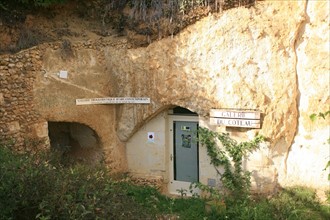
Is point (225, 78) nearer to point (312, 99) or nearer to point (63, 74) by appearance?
point (312, 99)

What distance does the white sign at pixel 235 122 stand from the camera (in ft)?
28.1

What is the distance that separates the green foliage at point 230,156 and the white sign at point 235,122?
0.92 ft

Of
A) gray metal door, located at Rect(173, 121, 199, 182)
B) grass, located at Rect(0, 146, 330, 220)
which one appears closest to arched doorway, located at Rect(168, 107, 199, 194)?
gray metal door, located at Rect(173, 121, 199, 182)

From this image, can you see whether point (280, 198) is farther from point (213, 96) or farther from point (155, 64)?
point (155, 64)

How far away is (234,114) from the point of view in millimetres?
8750

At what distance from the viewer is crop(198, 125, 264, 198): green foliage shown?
8695mm

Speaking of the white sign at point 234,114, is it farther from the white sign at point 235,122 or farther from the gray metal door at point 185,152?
the gray metal door at point 185,152

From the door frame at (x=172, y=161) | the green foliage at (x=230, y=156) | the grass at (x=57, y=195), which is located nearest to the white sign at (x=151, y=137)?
the door frame at (x=172, y=161)

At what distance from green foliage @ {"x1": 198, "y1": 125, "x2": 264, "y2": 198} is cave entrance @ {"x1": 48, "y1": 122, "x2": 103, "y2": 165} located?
290 cm

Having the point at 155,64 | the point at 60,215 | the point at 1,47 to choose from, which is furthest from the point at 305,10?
the point at 1,47

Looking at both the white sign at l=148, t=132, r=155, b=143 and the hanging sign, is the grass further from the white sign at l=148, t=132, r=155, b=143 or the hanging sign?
the white sign at l=148, t=132, r=155, b=143

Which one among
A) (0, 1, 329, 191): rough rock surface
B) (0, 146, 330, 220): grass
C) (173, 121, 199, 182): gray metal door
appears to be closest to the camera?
(0, 146, 330, 220): grass

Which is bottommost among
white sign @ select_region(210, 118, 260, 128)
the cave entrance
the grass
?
the grass

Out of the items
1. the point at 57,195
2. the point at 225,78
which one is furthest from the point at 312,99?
the point at 57,195
